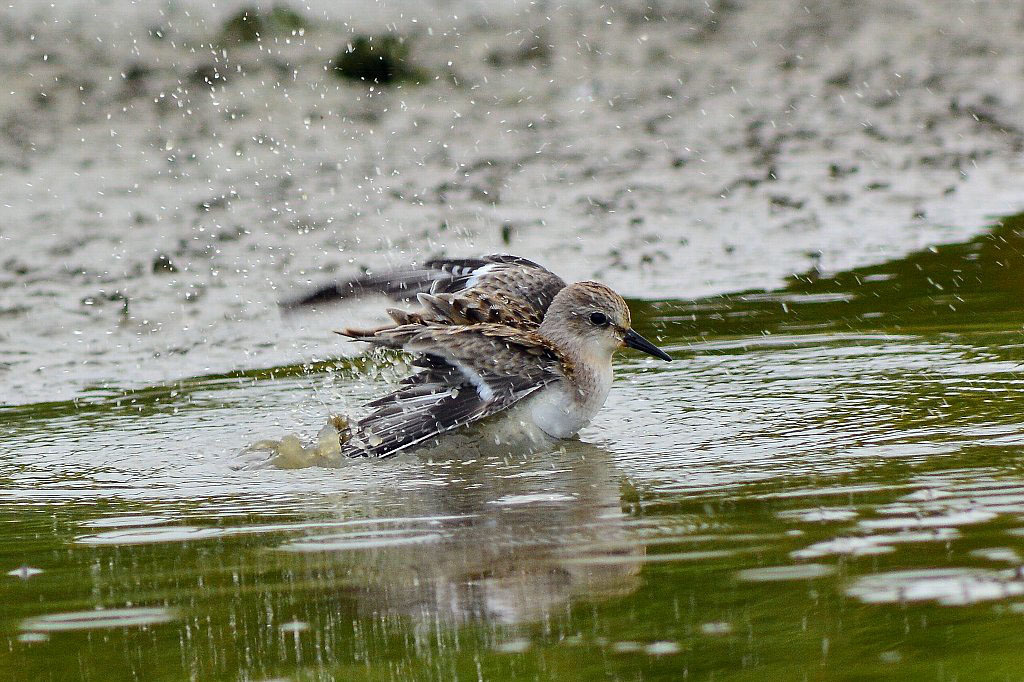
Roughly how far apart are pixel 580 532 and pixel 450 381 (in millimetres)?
1965

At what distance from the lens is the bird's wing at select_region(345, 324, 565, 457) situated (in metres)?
6.62

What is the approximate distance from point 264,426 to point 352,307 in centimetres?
228

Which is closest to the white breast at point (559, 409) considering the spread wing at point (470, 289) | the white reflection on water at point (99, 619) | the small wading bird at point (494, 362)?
the small wading bird at point (494, 362)

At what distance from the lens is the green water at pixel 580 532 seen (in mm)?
3908

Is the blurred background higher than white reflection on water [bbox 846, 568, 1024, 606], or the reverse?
the blurred background

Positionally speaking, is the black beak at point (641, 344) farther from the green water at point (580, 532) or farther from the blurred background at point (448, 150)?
the blurred background at point (448, 150)

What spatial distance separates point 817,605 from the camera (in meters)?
4.07

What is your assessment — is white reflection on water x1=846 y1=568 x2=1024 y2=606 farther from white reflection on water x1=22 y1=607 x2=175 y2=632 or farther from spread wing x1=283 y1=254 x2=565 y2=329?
spread wing x1=283 y1=254 x2=565 y2=329

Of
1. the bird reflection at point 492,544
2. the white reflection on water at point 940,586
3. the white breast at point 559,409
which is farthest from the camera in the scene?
the white breast at point 559,409

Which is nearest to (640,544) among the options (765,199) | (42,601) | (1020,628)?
(1020,628)

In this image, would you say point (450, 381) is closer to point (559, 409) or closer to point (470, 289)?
point (559, 409)

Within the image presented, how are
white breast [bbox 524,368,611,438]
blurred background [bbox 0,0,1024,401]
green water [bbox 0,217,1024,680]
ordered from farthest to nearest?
blurred background [bbox 0,0,1024,401] < white breast [bbox 524,368,611,438] < green water [bbox 0,217,1024,680]

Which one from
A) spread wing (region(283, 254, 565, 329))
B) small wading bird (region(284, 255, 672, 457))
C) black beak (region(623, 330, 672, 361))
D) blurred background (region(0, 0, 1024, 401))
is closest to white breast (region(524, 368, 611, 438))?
small wading bird (region(284, 255, 672, 457))

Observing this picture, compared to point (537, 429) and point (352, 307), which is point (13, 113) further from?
point (537, 429)
